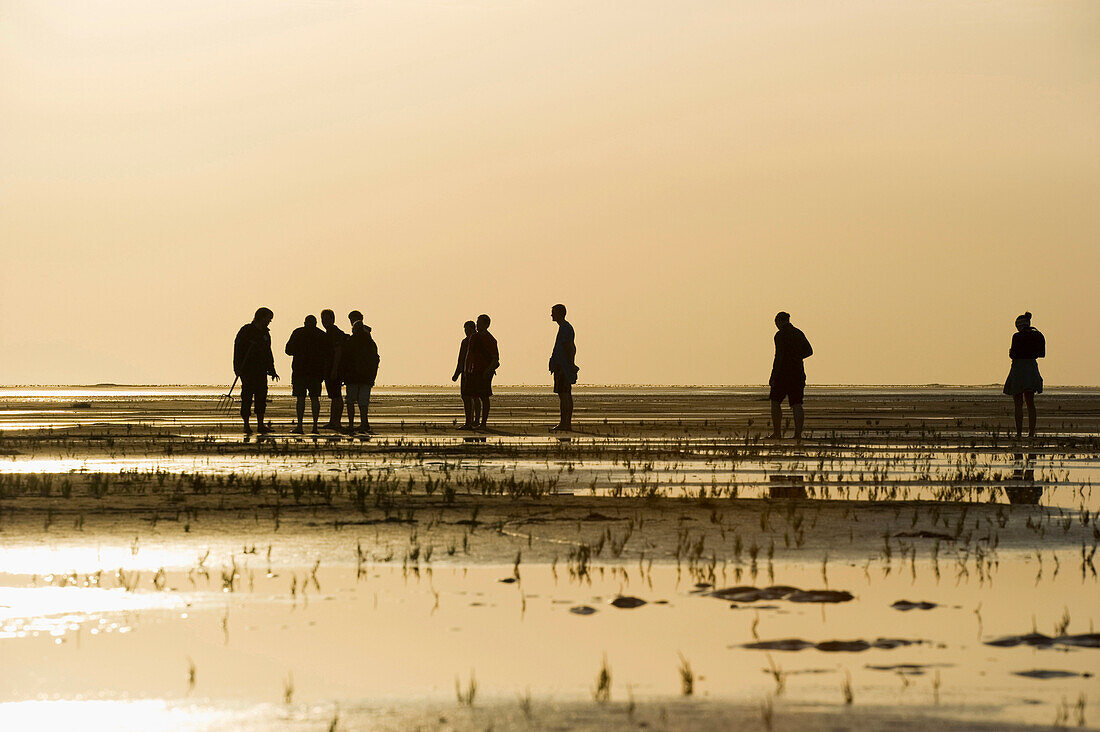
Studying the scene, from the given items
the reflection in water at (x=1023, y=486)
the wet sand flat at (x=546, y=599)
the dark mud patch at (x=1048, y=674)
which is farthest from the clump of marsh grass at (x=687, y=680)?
the reflection in water at (x=1023, y=486)

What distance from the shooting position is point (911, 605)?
805 centimetres

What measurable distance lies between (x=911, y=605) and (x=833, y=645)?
128 centimetres

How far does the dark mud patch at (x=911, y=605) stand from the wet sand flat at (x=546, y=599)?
0.03 meters

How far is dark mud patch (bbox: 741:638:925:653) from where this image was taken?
684cm

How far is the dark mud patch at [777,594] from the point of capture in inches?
327

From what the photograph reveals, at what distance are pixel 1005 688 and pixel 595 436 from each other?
2217cm

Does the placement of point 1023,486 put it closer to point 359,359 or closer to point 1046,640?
point 1046,640

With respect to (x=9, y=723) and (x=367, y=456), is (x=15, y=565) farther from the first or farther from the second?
(x=367, y=456)

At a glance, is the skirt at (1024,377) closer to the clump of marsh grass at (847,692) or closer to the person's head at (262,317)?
the person's head at (262,317)

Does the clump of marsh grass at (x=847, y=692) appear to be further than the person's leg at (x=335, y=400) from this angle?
No

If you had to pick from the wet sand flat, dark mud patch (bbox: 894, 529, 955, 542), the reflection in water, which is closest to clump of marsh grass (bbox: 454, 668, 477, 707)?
the wet sand flat

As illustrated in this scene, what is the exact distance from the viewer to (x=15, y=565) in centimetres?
964

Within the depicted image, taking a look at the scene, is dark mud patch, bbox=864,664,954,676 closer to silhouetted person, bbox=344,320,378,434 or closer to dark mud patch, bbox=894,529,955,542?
dark mud patch, bbox=894,529,955,542

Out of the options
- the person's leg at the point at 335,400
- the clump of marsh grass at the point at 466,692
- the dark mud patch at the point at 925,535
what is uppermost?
the person's leg at the point at 335,400
